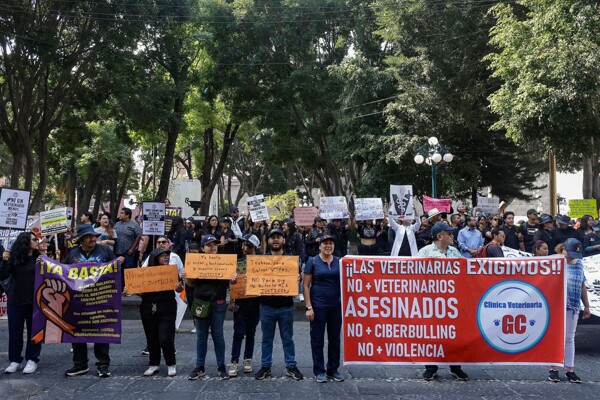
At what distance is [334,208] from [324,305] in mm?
9333

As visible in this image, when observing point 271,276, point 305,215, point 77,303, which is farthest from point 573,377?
point 305,215

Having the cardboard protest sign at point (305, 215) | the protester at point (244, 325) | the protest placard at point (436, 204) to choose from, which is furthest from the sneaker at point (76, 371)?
the protest placard at point (436, 204)

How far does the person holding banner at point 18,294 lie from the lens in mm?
7520

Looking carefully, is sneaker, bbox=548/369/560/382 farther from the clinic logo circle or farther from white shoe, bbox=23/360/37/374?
white shoe, bbox=23/360/37/374

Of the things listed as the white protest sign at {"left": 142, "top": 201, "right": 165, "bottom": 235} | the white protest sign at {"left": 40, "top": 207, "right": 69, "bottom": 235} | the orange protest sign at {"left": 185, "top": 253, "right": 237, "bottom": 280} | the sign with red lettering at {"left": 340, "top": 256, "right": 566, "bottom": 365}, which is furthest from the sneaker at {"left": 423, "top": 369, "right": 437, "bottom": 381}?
the white protest sign at {"left": 40, "top": 207, "right": 69, "bottom": 235}

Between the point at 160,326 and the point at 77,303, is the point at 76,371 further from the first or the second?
the point at 160,326

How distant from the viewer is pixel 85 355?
751 centimetres

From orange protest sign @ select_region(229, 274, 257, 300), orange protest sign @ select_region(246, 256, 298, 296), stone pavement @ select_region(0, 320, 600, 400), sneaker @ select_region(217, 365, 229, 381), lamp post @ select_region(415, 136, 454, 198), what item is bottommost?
stone pavement @ select_region(0, 320, 600, 400)

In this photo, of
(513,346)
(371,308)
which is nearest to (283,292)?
(371,308)

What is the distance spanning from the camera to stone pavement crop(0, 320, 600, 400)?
6.59 meters

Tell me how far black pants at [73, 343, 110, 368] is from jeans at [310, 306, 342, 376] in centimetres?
248

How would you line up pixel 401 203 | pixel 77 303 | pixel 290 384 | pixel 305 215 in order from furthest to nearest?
1. pixel 305 215
2. pixel 401 203
3. pixel 77 303
4. pixel 290 384

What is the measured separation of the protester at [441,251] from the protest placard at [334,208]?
8.72 m

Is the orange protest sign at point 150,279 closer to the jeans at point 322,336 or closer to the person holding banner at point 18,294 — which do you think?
the person holding banner at point 18,294
